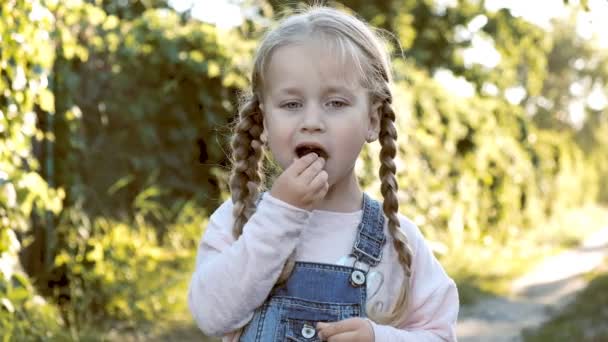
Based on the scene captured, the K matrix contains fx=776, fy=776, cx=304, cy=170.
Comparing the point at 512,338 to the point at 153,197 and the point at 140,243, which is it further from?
the point at 153,197

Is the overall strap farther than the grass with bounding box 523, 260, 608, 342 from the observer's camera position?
No

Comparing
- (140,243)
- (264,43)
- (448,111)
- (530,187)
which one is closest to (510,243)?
(530,187)

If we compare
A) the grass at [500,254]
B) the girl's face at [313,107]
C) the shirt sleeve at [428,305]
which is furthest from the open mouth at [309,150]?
the grass at [500,254]

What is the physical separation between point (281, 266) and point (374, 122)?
1.66 ft

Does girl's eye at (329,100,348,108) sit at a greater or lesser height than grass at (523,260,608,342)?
lesser

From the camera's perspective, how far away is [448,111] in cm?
876

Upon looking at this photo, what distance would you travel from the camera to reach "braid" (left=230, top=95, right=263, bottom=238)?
1.99 m

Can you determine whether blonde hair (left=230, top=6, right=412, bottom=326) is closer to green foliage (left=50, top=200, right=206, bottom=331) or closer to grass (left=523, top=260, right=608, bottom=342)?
green foliage (left=50, top=200, right=206, bottom=331)

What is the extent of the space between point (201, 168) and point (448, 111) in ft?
9.97

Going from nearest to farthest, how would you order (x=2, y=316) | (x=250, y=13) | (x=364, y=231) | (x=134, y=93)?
(x=364, y=231), (x=2, y=316), (x=134, y=93), (x=250, y=13)

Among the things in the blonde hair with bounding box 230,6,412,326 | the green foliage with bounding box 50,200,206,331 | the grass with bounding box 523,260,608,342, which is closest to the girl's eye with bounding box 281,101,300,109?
the blonde hair with bounding box 230,6,412,326

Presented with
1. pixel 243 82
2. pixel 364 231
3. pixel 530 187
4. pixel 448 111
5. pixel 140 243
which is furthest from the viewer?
pixel 530 187

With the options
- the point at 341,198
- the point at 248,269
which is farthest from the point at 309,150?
the point at 248,269

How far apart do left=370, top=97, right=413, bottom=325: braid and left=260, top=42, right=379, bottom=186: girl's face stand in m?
0.17
